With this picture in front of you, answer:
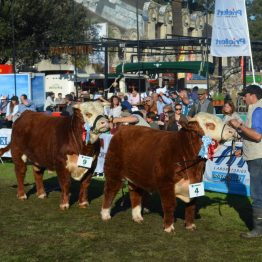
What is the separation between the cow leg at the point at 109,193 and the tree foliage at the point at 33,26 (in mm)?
30877

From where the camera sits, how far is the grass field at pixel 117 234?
677 centimetres

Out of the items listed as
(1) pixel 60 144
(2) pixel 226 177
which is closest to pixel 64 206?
(1) pixel 60 144

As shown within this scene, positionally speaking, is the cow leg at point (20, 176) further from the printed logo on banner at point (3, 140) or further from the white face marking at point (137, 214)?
the printed logo on banner at point (3, 140)

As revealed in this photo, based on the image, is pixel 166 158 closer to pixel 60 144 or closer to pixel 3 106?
pixel 60 144

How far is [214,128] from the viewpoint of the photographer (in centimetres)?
726

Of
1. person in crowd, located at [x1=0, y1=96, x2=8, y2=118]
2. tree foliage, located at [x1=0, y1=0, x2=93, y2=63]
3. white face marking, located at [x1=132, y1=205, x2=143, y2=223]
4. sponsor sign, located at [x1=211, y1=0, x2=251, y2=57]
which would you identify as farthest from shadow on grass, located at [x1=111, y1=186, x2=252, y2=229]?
tree foliage, located at [x1=0, y1=0, x2=93, y2=63]

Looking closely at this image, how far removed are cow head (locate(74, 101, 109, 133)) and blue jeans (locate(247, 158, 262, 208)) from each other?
2471mm

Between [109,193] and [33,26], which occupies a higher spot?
[33,26]

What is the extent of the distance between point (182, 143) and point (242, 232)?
60.0 inches

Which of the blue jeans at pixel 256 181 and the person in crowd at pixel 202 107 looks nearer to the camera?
the blue jeans at pixel 256 181

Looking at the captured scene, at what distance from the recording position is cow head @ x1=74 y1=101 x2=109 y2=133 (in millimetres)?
8711

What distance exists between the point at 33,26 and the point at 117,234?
36650mm

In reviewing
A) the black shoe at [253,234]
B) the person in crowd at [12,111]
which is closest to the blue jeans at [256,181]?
the black shoe at [253,234]

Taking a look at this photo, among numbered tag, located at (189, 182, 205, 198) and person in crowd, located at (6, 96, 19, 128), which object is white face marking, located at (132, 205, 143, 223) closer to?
numbered tag, located at (189, 182, 205, 198)
